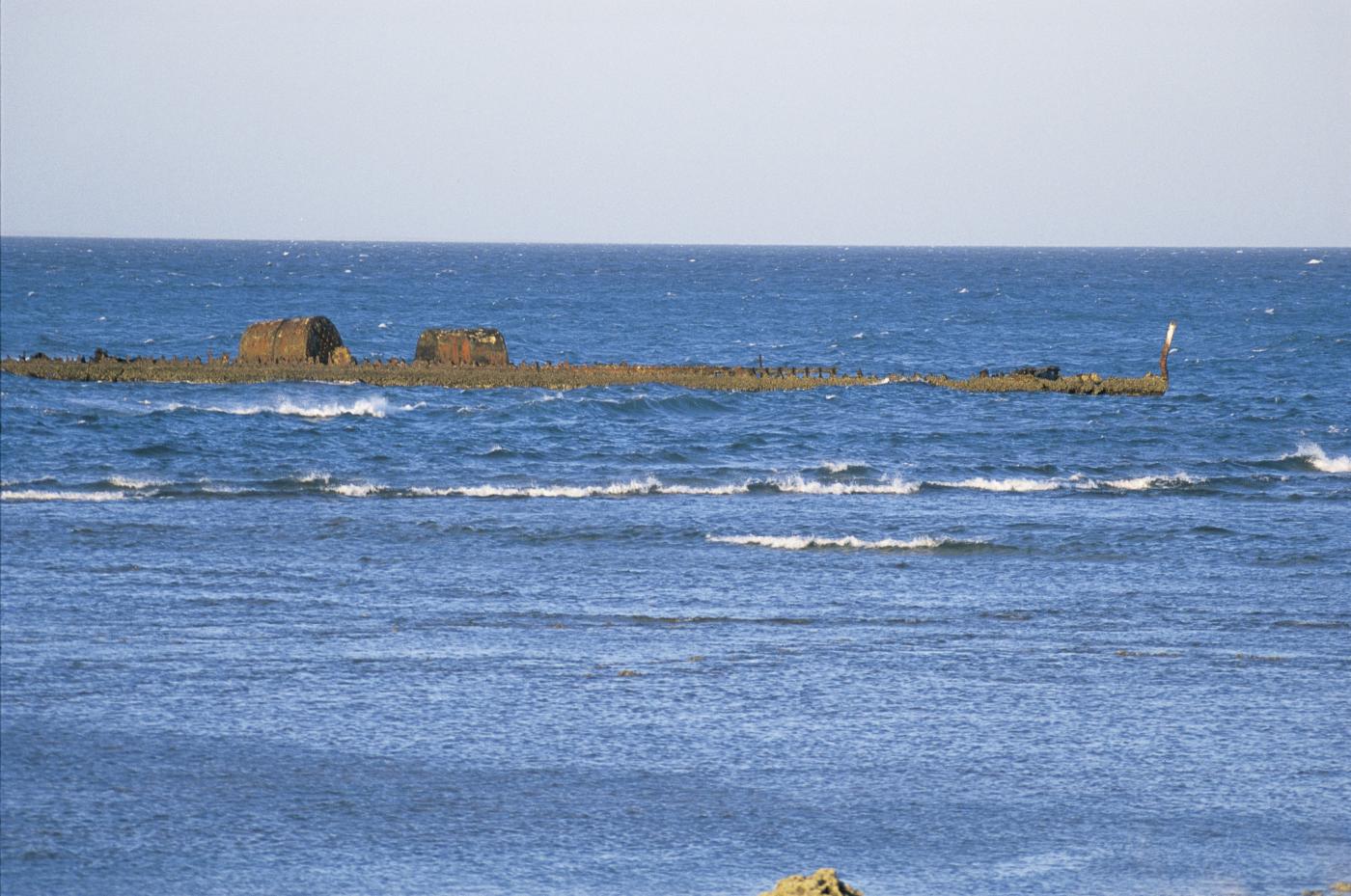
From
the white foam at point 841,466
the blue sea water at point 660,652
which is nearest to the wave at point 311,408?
the blue sea water at point 660,652

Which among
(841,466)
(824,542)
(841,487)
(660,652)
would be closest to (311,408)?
(841,466)

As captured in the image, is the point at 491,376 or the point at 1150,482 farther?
the point at 491,376

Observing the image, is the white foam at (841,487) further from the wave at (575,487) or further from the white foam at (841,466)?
the white foam at (841,466)

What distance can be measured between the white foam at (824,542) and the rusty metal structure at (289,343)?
32187mm

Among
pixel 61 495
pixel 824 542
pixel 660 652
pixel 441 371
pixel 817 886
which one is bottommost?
pixel 61 495

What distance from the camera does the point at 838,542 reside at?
25.8 m

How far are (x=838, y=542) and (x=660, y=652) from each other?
8929 millimetres

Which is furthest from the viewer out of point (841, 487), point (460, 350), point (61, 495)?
point (460, 350)

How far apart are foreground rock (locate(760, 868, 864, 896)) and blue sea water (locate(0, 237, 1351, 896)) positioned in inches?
70.2

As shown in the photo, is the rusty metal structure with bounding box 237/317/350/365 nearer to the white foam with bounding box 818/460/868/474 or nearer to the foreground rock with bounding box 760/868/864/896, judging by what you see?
the white foam with bounding box 818/460/868/474

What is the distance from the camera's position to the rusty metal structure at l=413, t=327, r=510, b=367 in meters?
56.4

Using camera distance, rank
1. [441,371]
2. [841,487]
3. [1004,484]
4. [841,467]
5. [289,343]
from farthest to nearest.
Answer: [289,343] → [441,371] → [841,467] → [1004,484] → [841,487]

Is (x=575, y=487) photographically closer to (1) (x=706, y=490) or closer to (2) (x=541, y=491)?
(2) (x=541, y=491)

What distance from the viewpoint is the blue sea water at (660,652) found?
11.4 meters
